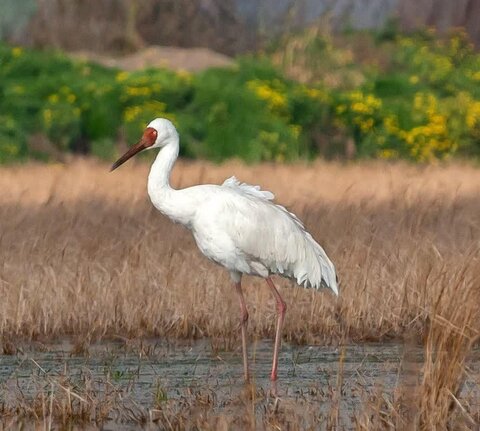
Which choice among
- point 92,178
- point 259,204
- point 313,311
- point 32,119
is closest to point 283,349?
point 313,311

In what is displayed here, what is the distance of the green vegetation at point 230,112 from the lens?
20.5m

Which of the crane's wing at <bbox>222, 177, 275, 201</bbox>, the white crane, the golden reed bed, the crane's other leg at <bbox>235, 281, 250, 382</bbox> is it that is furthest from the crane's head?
the golden reed bed

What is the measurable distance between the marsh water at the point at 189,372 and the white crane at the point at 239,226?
25 centimetres

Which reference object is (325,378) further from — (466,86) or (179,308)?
(466,86)

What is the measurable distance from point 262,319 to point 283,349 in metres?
0.46

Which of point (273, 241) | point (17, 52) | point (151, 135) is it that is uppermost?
point (151, 135)

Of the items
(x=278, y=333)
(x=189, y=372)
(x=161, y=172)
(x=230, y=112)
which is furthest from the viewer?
(x=230, y=112)

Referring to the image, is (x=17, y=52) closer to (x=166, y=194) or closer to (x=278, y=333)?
(x=166, y=194)

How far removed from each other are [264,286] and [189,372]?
2.08 m

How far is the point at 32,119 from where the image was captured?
20.8 metres

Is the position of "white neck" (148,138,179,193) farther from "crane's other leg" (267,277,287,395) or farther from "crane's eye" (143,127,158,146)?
"crane's other leg" (267,277,287,395)

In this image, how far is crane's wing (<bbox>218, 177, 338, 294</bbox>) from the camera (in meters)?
8.41

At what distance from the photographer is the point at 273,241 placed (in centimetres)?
853

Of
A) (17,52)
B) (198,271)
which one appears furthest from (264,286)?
(17,52)
